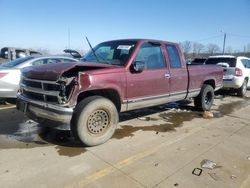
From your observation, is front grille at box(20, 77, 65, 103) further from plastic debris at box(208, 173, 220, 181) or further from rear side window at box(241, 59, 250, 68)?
rear side window at box(241, 59, 250, 68)

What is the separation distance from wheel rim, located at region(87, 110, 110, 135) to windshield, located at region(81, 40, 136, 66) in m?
1.11

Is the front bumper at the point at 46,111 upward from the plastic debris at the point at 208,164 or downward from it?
upward

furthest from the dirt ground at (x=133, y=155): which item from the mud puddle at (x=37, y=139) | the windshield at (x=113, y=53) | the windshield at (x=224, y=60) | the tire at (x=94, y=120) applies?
the windshield at (x=224, y=60)

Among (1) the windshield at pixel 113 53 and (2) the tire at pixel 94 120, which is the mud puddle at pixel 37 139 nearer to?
(2) the tire at pixel 94 120

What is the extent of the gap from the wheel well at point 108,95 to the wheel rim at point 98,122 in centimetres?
35

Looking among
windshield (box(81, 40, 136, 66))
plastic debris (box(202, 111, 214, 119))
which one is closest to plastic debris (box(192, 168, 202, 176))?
windshield (box(81, 40, 136, 66))

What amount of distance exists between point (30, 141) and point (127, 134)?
1.92 meters

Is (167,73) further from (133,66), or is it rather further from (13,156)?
(13,156)

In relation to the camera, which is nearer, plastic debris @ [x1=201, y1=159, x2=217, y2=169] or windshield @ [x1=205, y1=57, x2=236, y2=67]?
plastic debris @ [x1=201, y1=159, x2=217, y2=169]

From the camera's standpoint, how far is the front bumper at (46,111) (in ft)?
13.6

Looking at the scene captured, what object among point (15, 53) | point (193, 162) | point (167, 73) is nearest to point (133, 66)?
point (167, 73)

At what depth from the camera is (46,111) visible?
14.2 feet

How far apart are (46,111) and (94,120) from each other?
86 cm

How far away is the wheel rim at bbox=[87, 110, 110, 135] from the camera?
15.0 ft
